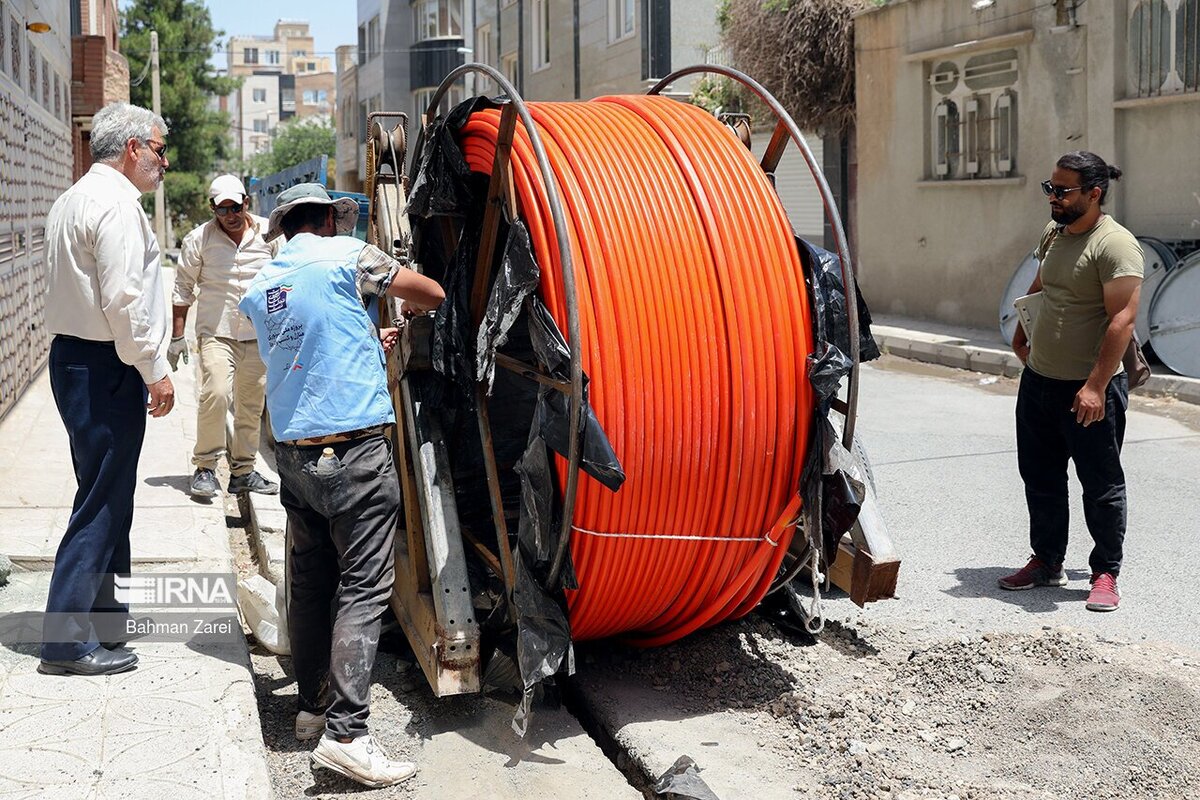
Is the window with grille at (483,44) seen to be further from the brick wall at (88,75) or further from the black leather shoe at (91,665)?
the black leather shoe at (91,665)

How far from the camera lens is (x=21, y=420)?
9305 millimetres

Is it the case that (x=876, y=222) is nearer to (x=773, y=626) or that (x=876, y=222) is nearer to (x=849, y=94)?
(x=849, y=94)

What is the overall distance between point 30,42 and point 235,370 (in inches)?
221

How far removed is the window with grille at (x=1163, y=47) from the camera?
40.0 feet

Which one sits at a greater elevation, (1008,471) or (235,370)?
(235,370)

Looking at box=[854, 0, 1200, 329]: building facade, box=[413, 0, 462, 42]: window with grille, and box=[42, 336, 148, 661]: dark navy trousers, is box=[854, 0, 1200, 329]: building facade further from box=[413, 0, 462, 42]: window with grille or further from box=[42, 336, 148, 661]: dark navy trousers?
box=[413, 0, 462, 42]: window with grille

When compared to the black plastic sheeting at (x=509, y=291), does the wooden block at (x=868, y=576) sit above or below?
below

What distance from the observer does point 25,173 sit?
1057cm

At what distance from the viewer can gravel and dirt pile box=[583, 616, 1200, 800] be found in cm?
400

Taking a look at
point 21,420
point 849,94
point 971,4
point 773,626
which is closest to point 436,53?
point 849,94

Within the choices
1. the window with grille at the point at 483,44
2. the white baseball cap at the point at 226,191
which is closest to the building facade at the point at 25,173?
the white baseball cap at the point at 226,191

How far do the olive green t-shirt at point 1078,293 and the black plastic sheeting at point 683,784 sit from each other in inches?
106

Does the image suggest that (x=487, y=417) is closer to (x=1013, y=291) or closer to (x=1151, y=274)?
(x=1151, y=274)

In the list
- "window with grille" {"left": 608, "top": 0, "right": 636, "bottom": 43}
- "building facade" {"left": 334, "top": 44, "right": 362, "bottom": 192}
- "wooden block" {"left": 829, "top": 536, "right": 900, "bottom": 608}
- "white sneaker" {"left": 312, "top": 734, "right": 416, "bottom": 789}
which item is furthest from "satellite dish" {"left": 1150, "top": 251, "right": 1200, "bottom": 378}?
"building facade" {"left": 334, "top": 44, "right": 362, "bottom": 192}
